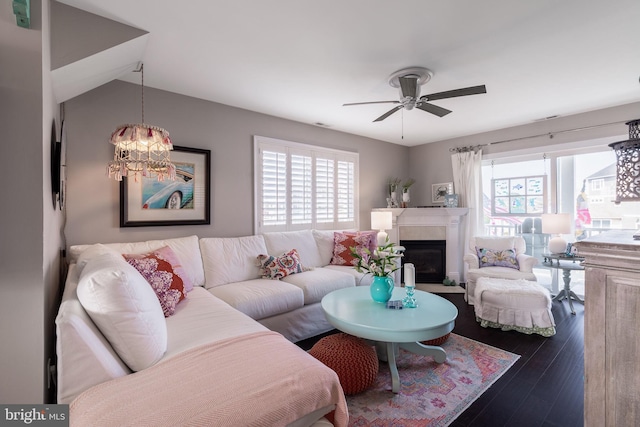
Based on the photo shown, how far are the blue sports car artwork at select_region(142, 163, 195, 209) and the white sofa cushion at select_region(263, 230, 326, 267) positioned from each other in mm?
1018

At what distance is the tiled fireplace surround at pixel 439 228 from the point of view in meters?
4.85

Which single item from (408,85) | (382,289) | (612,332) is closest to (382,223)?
(382,289)

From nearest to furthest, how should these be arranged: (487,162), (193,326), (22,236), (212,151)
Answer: (22,236) < (193,326) < (212,151) < (487,162)

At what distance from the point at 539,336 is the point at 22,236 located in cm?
406

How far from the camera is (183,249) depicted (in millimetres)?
2828

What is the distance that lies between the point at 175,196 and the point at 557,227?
4742 millimetres

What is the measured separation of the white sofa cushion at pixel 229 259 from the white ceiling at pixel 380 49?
5.39ft

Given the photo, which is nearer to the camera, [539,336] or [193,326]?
[193,326]

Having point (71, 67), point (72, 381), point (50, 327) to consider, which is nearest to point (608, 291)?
point (72, 381)

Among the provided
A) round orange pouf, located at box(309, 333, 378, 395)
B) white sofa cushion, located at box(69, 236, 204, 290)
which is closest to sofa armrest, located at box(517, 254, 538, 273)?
round orange pouf, located at box(309, 333, 378, 395)

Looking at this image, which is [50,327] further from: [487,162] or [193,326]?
[487,162]

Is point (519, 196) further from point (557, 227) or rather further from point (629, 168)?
point (629, 168)

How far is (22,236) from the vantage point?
4.09 feet

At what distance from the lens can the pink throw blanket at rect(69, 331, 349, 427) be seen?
3.35 feet
